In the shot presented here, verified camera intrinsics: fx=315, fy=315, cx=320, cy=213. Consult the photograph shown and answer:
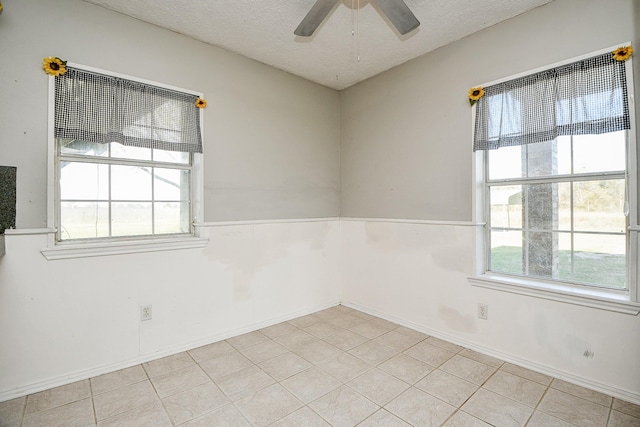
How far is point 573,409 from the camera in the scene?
1.84 meters

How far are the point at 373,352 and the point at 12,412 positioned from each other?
2.33 m

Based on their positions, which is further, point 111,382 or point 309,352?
point 309,352

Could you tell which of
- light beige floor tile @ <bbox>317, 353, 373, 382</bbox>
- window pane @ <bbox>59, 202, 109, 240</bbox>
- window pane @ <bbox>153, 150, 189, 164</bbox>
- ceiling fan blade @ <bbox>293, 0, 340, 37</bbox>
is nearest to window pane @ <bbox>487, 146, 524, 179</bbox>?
ceiling fan blade @ <bbox>293, 0, 340, 37</bbox>

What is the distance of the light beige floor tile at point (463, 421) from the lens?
5.65 feet

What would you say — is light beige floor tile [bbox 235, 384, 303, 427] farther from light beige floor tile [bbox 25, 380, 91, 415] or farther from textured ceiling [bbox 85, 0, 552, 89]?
textured ceiling [bbox 85, 0, 552, 89]

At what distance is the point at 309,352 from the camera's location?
2.57m

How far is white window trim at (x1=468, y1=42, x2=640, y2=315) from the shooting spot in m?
1.91

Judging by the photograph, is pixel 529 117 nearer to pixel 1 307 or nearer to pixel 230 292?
pixel 230 292

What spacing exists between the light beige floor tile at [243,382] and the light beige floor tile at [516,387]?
58.5 inches

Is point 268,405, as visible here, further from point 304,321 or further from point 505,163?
point 505,163

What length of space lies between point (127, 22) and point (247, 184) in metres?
1.52

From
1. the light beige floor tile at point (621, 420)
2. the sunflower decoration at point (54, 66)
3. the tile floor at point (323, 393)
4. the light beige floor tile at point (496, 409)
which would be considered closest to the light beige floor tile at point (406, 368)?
the tile floor at point (323, 393)

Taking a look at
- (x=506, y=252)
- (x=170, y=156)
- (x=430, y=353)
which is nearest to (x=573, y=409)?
(x=430, y=353)

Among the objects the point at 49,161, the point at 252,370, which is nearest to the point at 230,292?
the point at 252,370
